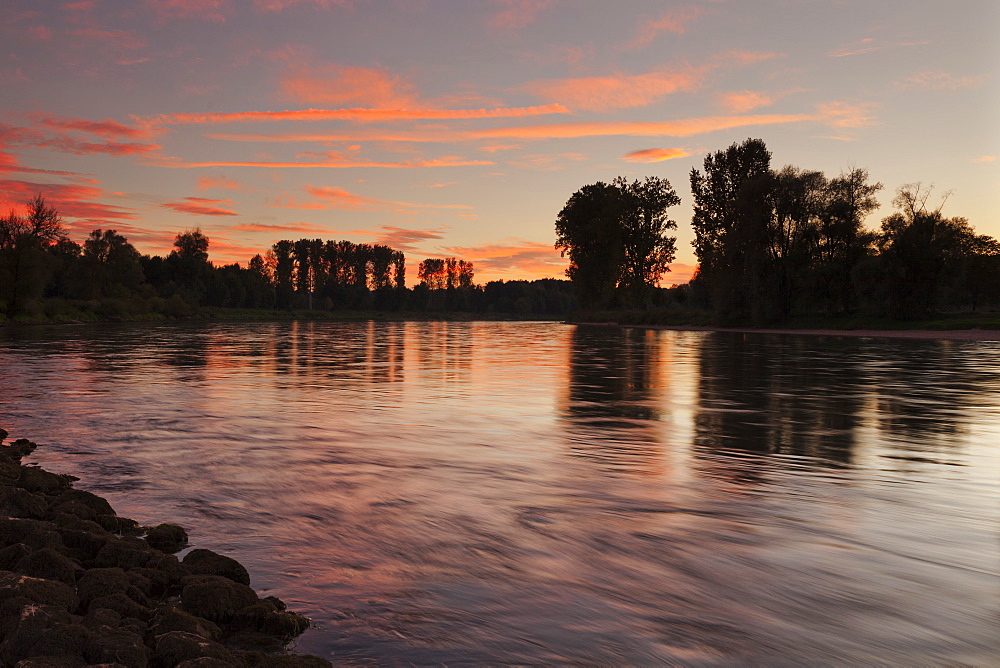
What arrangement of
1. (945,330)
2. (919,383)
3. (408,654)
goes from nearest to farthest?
(408,654), (919,383), (945,330)

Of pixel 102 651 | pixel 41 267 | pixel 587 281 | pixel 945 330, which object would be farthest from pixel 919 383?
pixel 587 281

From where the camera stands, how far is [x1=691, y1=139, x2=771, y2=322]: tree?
205 feet

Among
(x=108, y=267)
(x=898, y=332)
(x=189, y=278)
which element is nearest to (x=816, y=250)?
(x=898, y=332)

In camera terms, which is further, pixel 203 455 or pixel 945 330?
pixel 945 330

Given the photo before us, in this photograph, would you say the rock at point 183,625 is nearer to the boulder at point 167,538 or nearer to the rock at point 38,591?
the rock at point 38,591

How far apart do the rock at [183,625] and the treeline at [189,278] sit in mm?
73934

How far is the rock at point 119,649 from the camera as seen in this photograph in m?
3.54

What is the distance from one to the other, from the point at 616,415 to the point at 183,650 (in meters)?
10.4

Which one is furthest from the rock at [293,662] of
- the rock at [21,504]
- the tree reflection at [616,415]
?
the tree reflection at [616,415]

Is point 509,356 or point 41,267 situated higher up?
point 41,267

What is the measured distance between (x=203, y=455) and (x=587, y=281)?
297ft

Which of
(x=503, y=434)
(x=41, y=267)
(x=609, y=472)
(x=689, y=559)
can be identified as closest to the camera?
(x=689, y=559)

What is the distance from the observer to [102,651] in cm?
359

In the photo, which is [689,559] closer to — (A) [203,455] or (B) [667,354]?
(A) [203,455]
